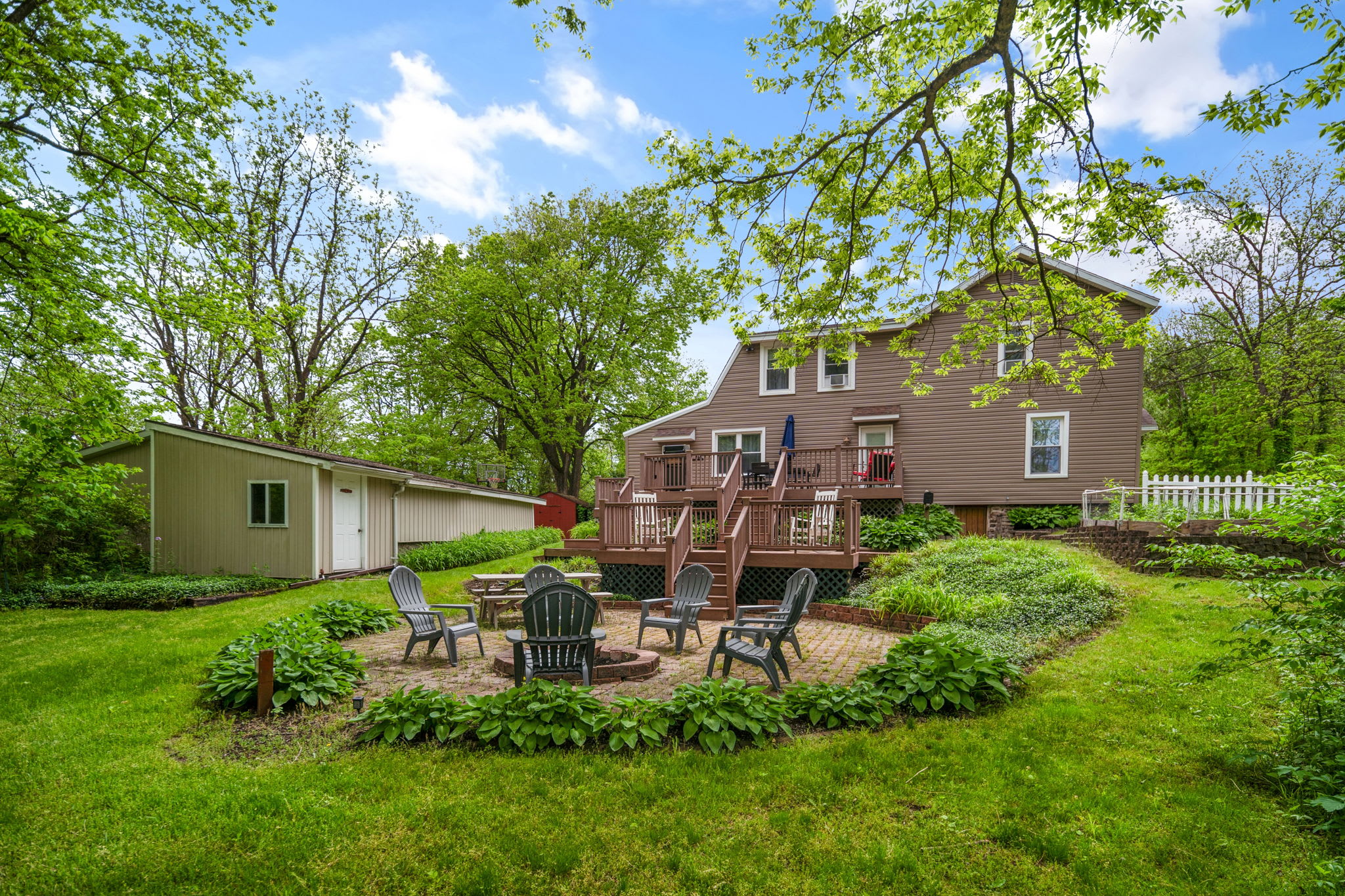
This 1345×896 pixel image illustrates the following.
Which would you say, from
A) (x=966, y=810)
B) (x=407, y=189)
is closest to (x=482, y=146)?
(x=966, y=810)

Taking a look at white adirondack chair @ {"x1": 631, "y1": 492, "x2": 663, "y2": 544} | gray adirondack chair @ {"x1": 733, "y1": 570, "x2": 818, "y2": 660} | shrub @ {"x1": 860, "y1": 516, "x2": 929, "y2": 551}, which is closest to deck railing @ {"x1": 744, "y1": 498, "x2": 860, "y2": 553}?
Answer: white adirondack chair @ {"x1": 631, "y1": 492, "x2": 663, "y2": 544}

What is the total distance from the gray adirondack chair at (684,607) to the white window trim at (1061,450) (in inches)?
453

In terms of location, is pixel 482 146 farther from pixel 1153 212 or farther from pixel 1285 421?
pixel 1285 421

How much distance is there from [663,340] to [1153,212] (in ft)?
71.9

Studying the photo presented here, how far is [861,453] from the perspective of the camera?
645 inches

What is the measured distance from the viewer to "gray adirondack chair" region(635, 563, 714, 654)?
7246 millimetres

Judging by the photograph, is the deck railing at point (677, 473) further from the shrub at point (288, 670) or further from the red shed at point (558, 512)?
the red shed at point (558, 512)

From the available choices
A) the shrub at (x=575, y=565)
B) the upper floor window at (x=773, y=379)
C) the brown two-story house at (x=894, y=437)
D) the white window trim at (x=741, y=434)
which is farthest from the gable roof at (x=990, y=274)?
the shrub at (x=575, y=565)

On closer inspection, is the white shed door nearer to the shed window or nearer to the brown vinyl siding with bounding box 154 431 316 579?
the brown vinyl siding with bounding box 154 431 316 579

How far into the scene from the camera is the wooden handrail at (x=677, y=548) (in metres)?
10.4

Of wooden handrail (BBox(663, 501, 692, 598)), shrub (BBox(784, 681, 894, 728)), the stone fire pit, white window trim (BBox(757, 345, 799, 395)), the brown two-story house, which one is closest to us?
shrub (BBox(784, 681, 894, 728))

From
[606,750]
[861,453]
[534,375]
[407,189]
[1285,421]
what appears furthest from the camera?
[534,375]

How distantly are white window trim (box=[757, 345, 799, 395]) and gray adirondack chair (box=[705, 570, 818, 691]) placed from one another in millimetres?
12239

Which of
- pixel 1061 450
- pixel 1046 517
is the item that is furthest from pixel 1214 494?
pixel 1061 450
